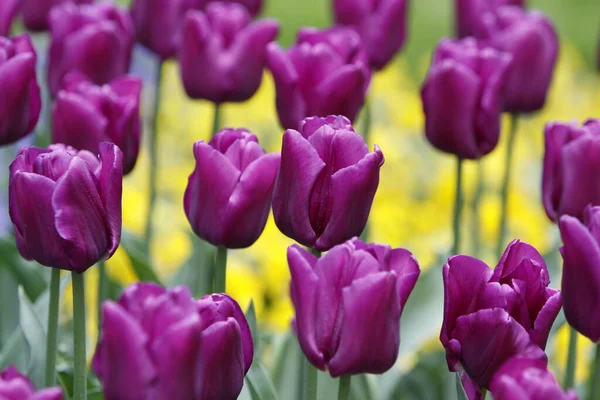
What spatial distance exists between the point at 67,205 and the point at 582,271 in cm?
50

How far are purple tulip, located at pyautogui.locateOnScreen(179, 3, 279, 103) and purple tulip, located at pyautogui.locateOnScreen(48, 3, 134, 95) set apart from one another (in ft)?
0.33

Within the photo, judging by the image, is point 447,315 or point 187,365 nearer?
point 187,365

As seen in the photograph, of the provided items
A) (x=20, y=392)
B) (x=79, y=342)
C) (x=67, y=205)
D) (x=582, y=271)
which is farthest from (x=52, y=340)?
(x=582, y=271)

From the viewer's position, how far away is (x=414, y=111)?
352 centimetres

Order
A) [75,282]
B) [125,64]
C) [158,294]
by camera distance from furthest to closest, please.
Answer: [125,64] → [75,282] → [158,294]

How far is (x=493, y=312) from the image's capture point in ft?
3.16

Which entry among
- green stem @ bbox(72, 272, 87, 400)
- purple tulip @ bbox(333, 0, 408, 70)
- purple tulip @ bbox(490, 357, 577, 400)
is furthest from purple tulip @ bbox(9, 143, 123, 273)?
purple tulip @ bbox(333, 0, 408, 70)

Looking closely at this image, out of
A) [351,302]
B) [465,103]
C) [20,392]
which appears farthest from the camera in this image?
[465,103]

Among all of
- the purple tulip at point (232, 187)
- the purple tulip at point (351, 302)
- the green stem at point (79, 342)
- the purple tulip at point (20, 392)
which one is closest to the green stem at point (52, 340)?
the green stem at point (79, 342)

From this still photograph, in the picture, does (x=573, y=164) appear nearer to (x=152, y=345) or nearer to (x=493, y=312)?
(x=493, y=312)

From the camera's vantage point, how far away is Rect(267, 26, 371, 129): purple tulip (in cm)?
149

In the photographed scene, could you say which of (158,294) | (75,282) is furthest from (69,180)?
(158,294)

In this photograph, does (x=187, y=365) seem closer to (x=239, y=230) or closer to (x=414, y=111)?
(x=239, y=230)

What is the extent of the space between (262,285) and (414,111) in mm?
1310
